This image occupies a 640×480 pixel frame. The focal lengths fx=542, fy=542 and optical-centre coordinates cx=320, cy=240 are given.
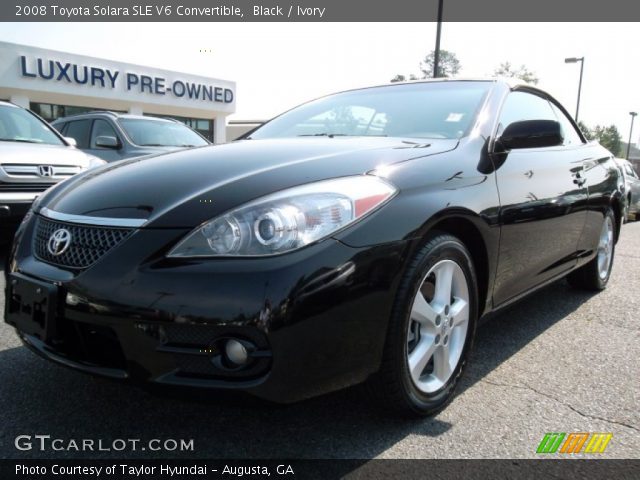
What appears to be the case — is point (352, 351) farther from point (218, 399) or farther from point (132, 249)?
point (132, 249)

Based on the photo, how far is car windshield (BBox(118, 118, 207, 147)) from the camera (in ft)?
24.0

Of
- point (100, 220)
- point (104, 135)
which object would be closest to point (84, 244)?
point (100, 220)

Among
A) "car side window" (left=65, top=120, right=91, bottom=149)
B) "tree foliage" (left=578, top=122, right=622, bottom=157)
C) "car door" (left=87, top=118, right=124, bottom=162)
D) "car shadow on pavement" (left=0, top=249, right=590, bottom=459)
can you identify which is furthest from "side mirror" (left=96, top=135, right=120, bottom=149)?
"tree foliage" (left=578, top=122, right=622, bottom=157)

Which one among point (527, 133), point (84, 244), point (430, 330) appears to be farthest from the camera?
point (527, 133)

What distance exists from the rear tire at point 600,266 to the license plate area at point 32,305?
3645 mm

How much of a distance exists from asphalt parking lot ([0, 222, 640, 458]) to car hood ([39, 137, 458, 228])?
596mm

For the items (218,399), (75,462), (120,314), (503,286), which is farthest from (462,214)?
(75,462)

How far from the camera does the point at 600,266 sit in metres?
4.23

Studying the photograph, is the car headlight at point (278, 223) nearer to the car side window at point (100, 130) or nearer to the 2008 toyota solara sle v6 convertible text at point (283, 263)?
the 2008 toyota solara sle v6 convertible text at point (283, 263)

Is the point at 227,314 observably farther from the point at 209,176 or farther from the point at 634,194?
the point at 634,194

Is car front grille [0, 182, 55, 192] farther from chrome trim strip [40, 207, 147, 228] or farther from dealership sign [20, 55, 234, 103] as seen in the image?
dealership sign [20, 55, 234, 103]

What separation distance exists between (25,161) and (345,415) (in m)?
4.11

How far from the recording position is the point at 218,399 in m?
1.67

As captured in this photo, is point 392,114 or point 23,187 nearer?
point 392,114
